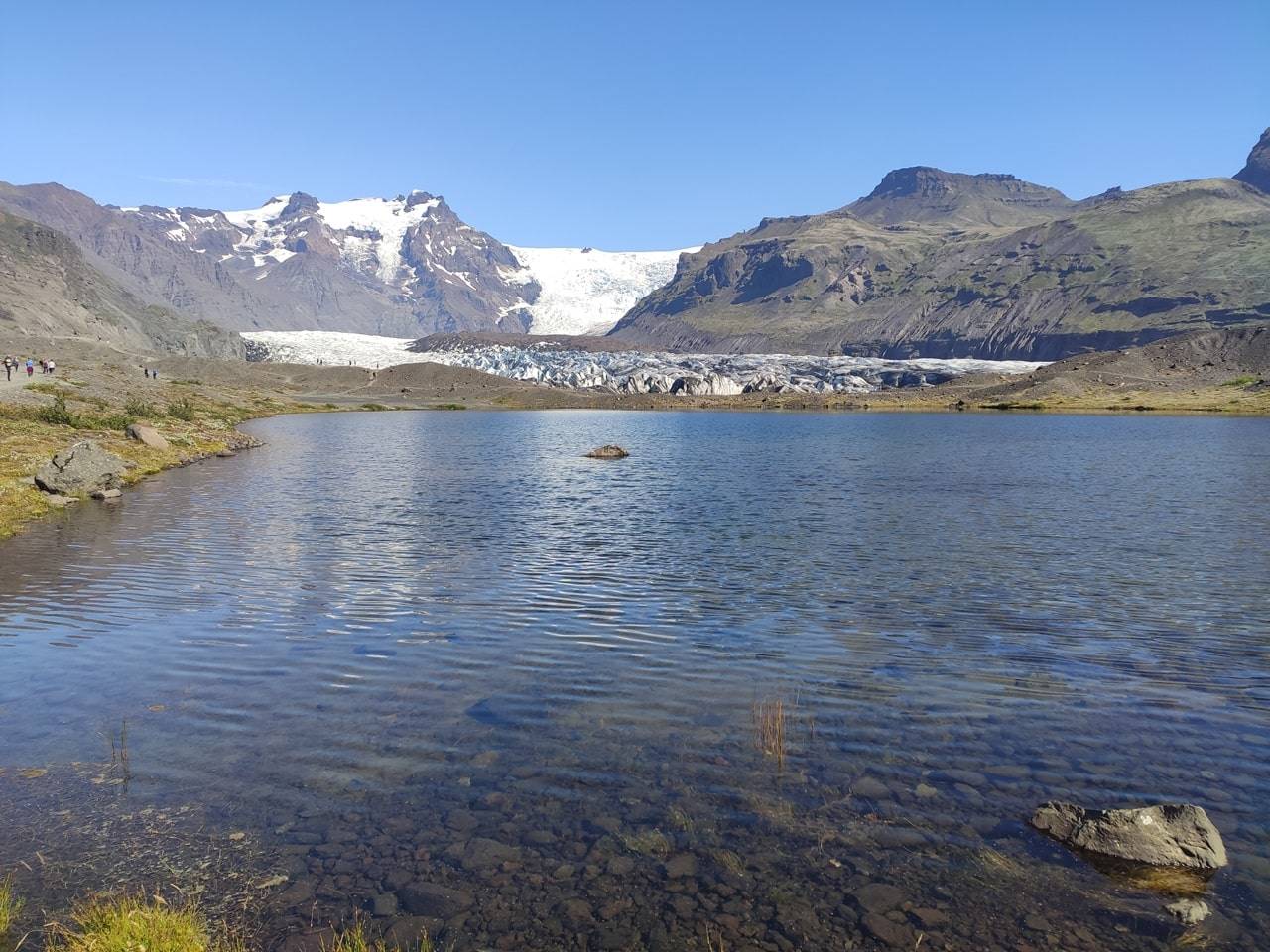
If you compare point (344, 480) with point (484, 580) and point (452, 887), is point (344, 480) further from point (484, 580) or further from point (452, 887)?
point (452, 887)

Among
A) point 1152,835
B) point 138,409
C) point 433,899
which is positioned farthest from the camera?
point 138,409

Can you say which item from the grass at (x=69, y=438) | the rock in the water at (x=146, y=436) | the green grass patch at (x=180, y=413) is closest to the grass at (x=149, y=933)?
the grass at (x=69, y=438)

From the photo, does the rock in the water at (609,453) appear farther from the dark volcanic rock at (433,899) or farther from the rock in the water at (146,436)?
the dark volcanic rock at (433,899)

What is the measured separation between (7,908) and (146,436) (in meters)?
62.9

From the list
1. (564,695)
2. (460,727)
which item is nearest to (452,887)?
(460,727)

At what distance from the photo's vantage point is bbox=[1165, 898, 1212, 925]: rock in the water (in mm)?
9508

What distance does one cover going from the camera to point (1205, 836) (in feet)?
35.0

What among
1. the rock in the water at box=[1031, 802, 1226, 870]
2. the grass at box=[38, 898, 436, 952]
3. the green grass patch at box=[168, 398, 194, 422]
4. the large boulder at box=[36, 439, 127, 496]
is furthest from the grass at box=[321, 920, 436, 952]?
the green grass patch at box=[168, 398, 194, 422]

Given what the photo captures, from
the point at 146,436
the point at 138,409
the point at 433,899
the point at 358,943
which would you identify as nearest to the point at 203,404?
the point at 138,409

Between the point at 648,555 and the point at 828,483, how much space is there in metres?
26.9

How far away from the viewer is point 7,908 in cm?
909

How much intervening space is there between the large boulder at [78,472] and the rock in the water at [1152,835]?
44559 millimetres

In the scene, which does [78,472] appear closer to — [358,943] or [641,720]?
[641,720]

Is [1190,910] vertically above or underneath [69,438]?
underneath
